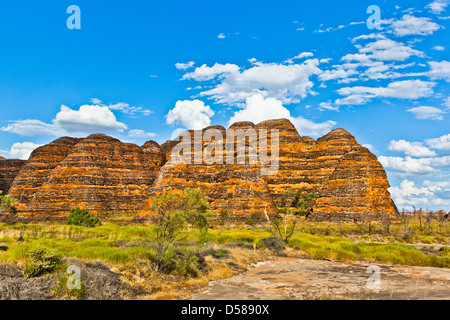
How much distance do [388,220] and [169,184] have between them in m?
48.1

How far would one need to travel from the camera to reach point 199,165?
294 feet

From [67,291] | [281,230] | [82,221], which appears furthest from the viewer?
[82,221]

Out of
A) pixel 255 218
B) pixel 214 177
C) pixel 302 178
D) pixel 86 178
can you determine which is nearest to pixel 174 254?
pixel 255 218

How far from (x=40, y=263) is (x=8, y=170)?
10841cm

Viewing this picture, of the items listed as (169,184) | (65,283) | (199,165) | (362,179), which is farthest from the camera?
(199,165)

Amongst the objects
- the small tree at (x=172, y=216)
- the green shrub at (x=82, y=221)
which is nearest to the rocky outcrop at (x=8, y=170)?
the green shrub at (x=82, y=221)

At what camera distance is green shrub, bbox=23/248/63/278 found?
41.0 feet

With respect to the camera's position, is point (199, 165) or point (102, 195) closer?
point (102, 195)

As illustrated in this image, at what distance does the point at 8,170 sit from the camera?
10075cm

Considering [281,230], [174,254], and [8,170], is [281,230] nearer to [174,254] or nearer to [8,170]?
[174,254]

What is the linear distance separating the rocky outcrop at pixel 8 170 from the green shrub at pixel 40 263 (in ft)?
337

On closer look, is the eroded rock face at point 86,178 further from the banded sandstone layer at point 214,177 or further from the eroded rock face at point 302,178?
the eroded rock face at point 302,178
